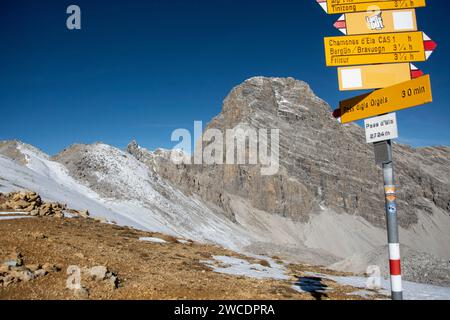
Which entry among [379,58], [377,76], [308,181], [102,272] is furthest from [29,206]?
[308,181]

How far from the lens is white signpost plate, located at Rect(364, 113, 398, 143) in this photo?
23.6 feet

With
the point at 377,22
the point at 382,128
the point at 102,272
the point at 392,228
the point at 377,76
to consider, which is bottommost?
the point at 102,272

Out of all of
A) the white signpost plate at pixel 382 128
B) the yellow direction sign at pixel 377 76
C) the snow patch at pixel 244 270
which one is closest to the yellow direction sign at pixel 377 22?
the yellow direction sign at pixel 377 76

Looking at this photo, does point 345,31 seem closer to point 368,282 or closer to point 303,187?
point 368,282

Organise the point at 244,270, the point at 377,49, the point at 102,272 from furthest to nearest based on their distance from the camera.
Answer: the point at 244,270 < the point at 102,272 < the point at 377,49

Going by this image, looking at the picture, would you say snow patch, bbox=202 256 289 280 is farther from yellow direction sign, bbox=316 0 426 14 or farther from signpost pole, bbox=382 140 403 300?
yellow direction sign, bbox=316 0 426 14

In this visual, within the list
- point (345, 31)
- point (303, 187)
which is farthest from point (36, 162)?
point (303, 187)

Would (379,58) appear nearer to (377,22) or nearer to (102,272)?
(377,22)

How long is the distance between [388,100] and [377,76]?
25.3 inches

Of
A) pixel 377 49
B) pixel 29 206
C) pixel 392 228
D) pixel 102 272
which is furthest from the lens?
pixel 29 206

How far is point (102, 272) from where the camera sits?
1233 centimetres

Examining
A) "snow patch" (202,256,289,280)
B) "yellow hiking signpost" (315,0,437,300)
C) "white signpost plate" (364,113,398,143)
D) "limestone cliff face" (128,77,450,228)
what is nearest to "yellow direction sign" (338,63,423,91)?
"yellow hiking signpost" (315,0,437,300)

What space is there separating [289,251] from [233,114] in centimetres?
12960
